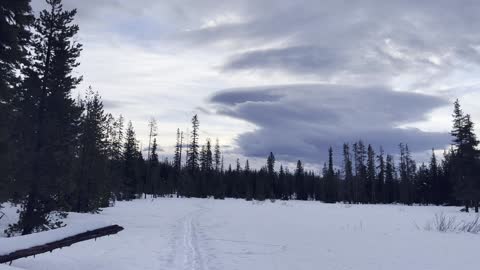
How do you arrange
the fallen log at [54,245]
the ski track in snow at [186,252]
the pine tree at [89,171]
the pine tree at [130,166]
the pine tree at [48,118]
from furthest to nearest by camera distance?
1. the pine tree at [130,166]
2. the pine tree at [89,171]
3. the pine tree at [48,118]
4. the ski track in snow at [186,252]
5. the fallen log at [54,245]

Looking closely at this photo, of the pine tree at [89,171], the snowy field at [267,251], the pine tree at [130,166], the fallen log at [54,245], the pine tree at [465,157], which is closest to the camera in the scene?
the fallen log at [54,245]

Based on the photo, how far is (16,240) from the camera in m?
8.06

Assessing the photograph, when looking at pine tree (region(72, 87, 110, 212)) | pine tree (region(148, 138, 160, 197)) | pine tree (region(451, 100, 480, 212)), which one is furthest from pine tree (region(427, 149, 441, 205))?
pine tree (region(72, 87, 110, 212))

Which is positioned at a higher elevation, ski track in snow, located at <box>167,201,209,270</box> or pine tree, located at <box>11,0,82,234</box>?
pine tree, located at <box>11,0,82,234</box>

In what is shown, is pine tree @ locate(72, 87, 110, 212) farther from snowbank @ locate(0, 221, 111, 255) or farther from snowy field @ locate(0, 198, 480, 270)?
snowbank @ locate(0, 221, 111, 255)

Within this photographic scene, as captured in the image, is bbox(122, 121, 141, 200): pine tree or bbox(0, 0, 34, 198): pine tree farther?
bbox(122, 121, 141, 200): pine tree

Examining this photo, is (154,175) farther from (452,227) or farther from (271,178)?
(452,227)

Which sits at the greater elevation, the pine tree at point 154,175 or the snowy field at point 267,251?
the pine tree at point 154,175

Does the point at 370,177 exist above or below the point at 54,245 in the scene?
above

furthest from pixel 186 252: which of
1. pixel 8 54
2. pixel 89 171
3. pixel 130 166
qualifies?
pixel 130 166

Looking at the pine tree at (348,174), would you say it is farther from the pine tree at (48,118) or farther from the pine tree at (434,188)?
the pine tree at (48,118)

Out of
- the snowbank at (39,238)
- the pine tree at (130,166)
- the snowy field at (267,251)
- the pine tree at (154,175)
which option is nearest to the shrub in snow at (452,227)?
the snowy field at (267,251)

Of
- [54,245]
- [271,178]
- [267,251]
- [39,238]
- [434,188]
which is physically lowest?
[267,251]

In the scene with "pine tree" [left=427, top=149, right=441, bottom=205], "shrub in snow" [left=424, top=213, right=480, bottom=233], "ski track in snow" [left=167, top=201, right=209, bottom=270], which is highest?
"pine tree" [left=427, top=149, right=441, bottom=205]
